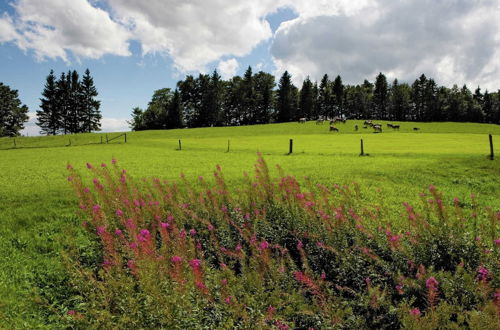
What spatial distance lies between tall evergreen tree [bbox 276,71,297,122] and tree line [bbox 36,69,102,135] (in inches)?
2297

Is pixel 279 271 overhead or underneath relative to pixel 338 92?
underneath

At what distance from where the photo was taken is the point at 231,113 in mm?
114000

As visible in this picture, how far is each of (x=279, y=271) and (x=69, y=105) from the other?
9977cm

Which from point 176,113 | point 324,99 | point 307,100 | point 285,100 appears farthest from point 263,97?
point 176,113

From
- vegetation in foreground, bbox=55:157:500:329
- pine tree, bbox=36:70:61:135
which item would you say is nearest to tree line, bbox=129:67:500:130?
pine tree, bbox=36:70:61:135

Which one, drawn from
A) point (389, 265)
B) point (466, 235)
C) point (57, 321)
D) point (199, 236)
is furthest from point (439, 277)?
point (57, 321)

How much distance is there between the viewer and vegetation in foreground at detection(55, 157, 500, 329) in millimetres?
3934

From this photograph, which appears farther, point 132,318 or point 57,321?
point 57,321

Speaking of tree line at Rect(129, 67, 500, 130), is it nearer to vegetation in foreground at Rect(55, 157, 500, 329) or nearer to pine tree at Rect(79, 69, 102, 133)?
pine tree at Rect(79, 69, 102, 133)

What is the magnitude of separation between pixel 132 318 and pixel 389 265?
13.6 feet

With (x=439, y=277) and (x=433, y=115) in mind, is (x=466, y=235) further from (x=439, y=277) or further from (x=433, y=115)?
(x=433, y=115)

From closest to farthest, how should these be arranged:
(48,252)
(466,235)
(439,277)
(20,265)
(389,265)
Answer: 1. (439,277)
2. (389,265)
3. (466,235)
4. (20,265)
5. (48,252)

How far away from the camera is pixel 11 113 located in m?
90.2

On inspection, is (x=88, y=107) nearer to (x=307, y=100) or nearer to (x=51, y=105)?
(x=51, y=105)
